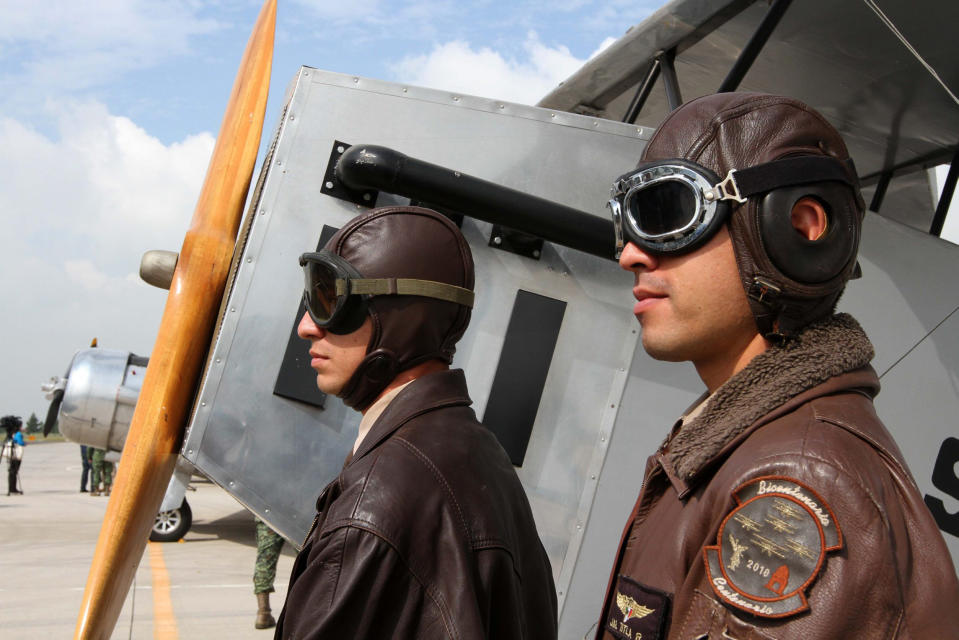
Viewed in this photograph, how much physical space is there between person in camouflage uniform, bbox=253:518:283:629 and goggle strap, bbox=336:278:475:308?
5.04 metres

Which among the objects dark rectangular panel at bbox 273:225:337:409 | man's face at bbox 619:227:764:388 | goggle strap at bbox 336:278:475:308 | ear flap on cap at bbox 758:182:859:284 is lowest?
dark rectangular panel at bbox 273:225:337:409

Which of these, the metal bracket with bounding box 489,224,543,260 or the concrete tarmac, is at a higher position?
the metal bracket with bounding box 489,224,543,260

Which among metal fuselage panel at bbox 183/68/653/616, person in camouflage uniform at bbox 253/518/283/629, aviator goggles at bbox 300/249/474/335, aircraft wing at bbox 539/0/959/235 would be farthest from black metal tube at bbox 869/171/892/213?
person in camouflage uniform at bbox 253/518/283/629

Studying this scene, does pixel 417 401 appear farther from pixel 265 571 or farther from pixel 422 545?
pixel 265 571

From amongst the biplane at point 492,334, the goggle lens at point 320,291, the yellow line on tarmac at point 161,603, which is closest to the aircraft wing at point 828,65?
the biplane at point 492,334

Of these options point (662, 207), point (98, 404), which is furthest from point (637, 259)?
point (98, 404)

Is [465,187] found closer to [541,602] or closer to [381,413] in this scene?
[381,413]

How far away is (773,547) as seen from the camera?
0.85 metres

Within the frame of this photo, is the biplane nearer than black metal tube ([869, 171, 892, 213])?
Yes

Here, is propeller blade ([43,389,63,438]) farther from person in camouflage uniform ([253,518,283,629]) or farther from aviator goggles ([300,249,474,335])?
aviator goggles ([300,249,474,335])

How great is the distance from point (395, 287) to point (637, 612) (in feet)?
3.92

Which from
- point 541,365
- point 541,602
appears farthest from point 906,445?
point 541,602

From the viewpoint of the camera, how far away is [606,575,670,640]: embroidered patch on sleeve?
3.25 ft

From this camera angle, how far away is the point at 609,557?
9.51 ft
